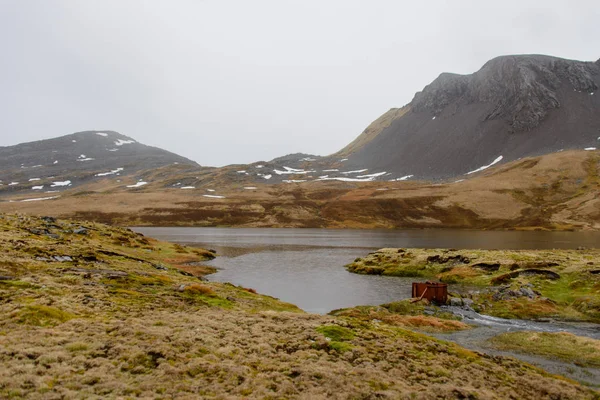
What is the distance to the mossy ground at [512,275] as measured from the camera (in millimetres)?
38178

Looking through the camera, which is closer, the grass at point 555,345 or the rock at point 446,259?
the grass at point 555,345

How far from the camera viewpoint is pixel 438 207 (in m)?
194

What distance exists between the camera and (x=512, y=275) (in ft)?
168

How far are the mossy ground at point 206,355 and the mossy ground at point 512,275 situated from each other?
2045 centimetres

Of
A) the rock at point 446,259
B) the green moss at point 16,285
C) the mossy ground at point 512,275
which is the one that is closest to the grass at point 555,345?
the mossy ground at point 512,275

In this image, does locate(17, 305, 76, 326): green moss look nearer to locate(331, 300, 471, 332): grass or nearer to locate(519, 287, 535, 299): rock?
locate(331, 300, 471, 332): grass

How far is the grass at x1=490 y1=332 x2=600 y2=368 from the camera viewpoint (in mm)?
24406

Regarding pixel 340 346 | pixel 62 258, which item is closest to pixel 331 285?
pixel 62 258

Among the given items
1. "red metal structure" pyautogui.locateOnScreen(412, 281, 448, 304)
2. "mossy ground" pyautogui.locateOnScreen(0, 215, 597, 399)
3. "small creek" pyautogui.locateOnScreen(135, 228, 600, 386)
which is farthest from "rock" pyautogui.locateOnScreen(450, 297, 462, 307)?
"mossy ground" pyautogui.locateOnScreen(0, 215, 597, 399)

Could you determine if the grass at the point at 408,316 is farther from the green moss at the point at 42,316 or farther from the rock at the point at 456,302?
the green moss at the point at 42,316

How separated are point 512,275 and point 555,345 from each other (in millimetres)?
26476

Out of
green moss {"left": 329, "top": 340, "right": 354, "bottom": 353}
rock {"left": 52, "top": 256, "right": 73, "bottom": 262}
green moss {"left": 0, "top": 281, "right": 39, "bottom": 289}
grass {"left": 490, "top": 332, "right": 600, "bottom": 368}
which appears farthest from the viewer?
rock {"left": 52, "top": 256, "right": 73, "bottom": 262}

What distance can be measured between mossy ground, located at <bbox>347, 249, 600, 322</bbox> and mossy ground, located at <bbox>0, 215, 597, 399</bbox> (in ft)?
67.1

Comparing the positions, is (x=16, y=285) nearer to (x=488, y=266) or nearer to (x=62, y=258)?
(x=62, y=258)
